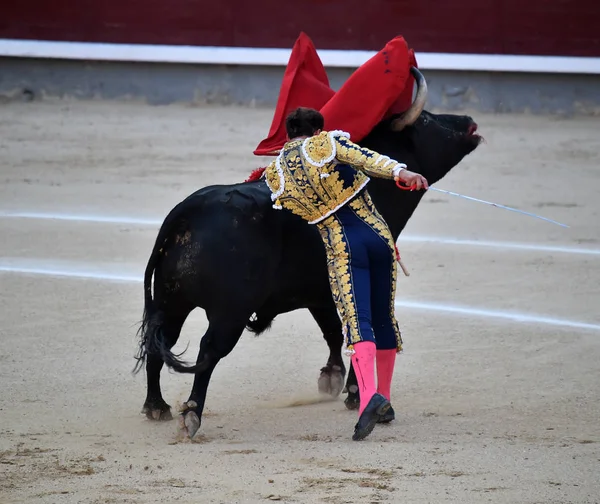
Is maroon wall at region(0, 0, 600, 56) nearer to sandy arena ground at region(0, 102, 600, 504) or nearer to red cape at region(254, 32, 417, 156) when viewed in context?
sandy arena ground at region(0, 102, 600, 504)

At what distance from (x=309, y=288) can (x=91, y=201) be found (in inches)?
165

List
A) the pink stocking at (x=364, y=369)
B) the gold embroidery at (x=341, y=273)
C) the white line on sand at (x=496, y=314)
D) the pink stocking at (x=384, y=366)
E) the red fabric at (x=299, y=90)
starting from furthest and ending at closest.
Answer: the white line on sand at (x=496, y=314) < the red fabric at (x=299, y=90) < the pink stocking at (x=384, y=366) < the gold embroidery at (x=341, y=273) < the pink stocking at (x=364, y=369)

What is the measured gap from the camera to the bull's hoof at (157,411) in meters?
4.01

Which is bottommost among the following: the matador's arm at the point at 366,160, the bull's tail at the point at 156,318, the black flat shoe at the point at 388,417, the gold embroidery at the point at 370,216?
the black flat shoe at the point at 388,417

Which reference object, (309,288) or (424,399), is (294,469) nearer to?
(309,288)

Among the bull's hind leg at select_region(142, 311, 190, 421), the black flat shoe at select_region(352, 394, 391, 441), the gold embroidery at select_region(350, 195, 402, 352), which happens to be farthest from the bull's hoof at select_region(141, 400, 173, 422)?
the gold embroidery at select_region(350, 195, 402, 352)

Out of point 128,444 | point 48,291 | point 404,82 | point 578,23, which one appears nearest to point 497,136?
point 578,23

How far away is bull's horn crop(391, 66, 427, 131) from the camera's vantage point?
169 inches

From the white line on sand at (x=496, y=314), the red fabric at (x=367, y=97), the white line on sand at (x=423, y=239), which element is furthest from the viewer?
the white line on sand at (x=423, y=239)

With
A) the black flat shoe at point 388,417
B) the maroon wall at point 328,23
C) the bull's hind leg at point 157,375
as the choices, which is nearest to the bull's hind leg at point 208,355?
the bull's hind leg at point 157,375

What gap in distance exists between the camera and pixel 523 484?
3.18 metres

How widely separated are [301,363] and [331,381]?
44 centimetres

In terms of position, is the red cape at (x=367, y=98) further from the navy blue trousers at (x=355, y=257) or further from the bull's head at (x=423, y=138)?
the navy blue trousers at (x=355, y=257)

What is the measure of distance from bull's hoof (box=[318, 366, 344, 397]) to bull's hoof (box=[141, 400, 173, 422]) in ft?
2.11
